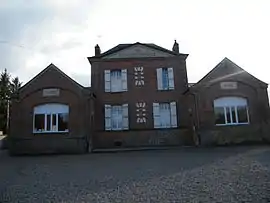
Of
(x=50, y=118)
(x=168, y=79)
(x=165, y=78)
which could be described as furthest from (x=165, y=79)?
(x=50, y=118)

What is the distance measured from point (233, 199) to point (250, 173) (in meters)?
3.43

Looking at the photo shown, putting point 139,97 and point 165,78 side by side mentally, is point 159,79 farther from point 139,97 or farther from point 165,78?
point 139,97

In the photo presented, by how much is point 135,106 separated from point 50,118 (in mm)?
6070

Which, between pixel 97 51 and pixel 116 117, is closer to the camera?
pixel 116 117

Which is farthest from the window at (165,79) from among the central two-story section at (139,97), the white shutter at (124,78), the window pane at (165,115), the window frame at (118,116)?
the window frame at (118,116)

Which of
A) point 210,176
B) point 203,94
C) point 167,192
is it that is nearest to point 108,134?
point 203,94

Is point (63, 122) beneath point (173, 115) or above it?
beneath

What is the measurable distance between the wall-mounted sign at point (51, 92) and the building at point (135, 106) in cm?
7

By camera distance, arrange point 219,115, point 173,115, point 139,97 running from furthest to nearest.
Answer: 1. point 139,97
2. point 173,115
3. point 219,115

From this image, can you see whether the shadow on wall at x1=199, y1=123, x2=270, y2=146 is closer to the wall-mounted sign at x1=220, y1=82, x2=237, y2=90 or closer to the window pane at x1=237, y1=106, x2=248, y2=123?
the window pane at x1=237, y1=106, x2=248, y2=123

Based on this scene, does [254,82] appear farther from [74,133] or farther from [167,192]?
[167,192]

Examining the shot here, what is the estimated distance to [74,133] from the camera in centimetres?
2019

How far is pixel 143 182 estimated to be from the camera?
902cm

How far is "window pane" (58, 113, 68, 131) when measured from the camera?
2045cm
